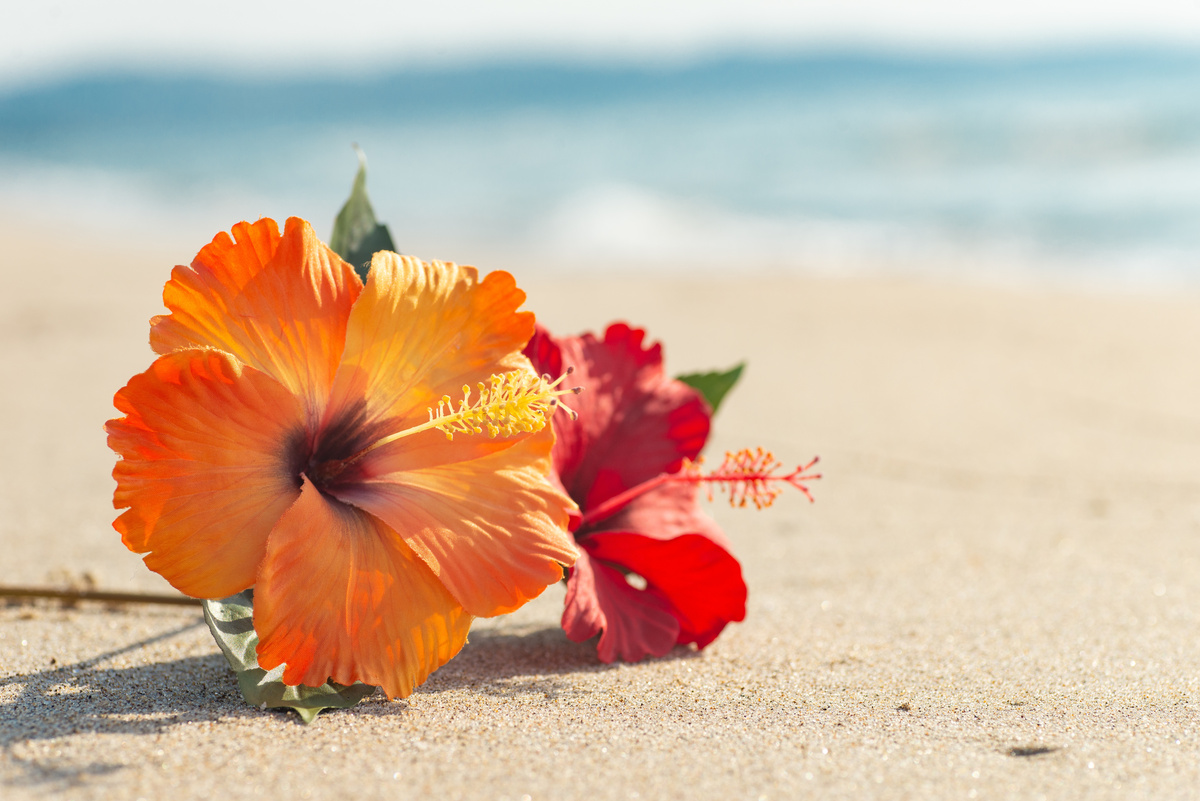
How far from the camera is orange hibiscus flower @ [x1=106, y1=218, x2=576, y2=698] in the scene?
1.04 meters

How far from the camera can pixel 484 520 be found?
45.3 inches

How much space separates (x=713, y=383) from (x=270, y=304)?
73cm

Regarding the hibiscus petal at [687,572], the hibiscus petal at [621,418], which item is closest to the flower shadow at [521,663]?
the hibiscus petal at [687,572]

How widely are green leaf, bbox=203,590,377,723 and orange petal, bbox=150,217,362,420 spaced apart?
26cm

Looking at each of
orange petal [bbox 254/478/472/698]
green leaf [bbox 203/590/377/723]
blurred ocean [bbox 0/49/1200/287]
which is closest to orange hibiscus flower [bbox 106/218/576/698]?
orange petal [bbox 254/478/472/698]

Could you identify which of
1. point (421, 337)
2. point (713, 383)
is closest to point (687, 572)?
point (713, 383)

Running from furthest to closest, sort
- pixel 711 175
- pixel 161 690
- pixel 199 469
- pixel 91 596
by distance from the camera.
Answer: pixel 711 175 → pixel 91 596 → pixel 161 690 → pixel 199 469

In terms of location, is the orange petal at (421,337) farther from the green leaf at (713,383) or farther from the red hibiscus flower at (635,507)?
the green leaf at (713,383)

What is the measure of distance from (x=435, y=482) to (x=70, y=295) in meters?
4.53

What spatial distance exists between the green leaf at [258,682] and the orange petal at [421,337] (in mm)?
266

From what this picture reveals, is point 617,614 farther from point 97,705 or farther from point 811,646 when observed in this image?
point 97,705

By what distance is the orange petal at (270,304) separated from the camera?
1.09m

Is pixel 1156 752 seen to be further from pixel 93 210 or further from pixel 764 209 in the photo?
pixel 93 210

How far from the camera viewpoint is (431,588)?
1123mm
